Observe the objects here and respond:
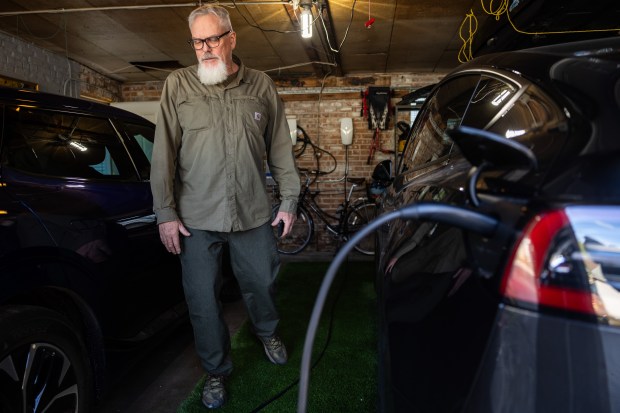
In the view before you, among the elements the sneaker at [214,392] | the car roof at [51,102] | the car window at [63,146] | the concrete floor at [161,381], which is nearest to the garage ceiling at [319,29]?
the car roof at [51,102]

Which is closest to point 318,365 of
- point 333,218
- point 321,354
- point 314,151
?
point 321,354

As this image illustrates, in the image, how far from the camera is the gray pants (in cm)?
189

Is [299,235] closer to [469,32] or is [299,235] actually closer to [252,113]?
[469,32]

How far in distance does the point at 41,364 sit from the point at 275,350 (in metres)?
1.23

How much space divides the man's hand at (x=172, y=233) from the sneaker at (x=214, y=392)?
67cm

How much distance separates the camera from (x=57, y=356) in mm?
1399

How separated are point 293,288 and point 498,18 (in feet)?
10.2

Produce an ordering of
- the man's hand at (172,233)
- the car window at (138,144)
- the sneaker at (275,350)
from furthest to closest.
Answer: the sneaker at (275,350) < the car window at (138,144) < the man's hand at (172,233)

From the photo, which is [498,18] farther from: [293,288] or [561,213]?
[561,213]

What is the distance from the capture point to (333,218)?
639 cm

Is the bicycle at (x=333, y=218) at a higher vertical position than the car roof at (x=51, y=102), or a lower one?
lower

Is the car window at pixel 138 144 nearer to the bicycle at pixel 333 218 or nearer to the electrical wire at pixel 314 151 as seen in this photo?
the bicycle at pixel 333 218

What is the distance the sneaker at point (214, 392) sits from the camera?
74.9 inches

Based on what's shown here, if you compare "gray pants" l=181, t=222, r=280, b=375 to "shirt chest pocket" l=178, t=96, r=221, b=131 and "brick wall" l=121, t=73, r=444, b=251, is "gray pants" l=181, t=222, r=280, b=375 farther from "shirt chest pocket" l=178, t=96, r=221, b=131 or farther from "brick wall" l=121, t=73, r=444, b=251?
"brick wall" l=121, t=73, r=444, b=251
